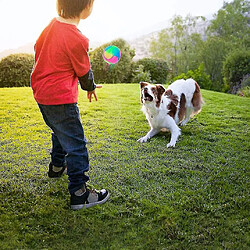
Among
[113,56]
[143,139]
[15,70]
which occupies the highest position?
[113,56]

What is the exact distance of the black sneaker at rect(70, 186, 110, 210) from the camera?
2.22 meters

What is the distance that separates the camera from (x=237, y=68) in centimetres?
1221

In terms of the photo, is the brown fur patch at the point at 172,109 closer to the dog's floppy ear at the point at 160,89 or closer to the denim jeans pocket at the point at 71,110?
the dog's floppy ear at the point at 160,89

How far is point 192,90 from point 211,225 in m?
2.67

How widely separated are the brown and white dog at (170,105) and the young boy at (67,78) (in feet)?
5.10

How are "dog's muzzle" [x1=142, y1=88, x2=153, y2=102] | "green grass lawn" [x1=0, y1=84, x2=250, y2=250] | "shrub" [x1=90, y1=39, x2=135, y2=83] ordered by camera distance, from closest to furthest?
1. "green grass lawn" [x1=0, y1=84, x2=250, y2=250]
2. "dog's muzzle" [x1=142, y1=88, x2=153, y2=102]
3. "shrub" [x1=90, y1=39, x2=135, y2=83]

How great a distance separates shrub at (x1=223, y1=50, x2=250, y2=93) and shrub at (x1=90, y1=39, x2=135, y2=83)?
176 inches

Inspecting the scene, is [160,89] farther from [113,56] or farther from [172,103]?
[113,56]

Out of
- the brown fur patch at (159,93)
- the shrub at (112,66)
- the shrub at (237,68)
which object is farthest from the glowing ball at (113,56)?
the shrub at (237,68)

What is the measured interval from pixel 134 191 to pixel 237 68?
1104 centimetres

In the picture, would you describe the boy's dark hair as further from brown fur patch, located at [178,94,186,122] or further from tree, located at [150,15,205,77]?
tree, located at [150,15,205,77]

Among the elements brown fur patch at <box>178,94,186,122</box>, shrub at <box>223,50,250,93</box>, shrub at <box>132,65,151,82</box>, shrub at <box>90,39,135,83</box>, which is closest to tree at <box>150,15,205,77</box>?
shrub at <box>223,50,250,93</box>

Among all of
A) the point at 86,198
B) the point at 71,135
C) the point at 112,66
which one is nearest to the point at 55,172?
the point at 86,198

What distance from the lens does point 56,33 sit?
6.66ft
